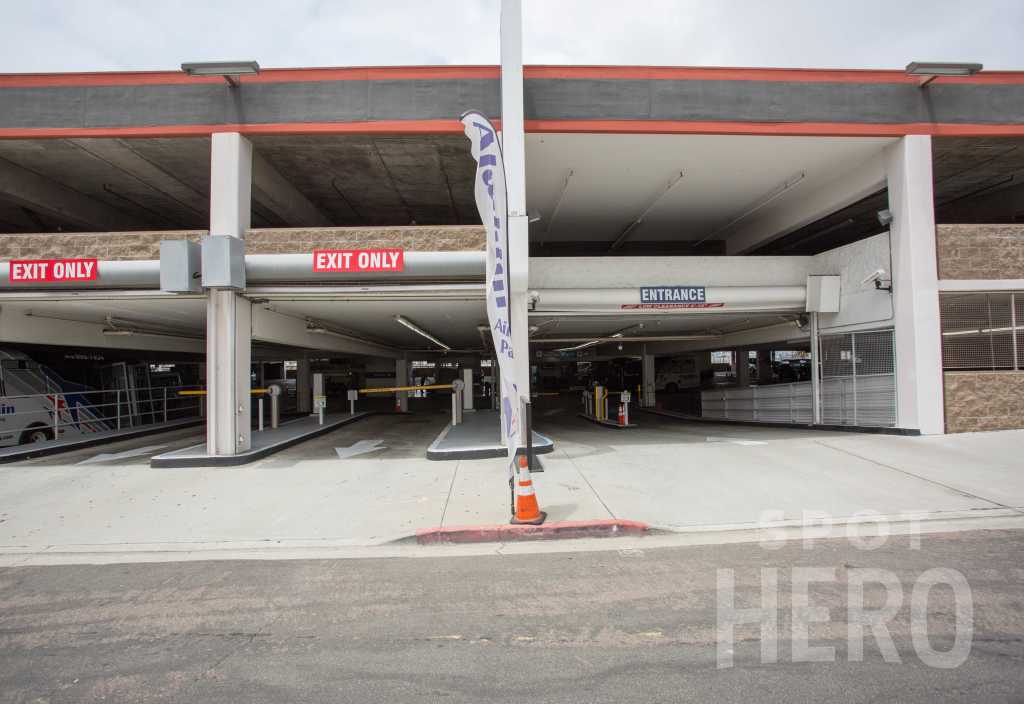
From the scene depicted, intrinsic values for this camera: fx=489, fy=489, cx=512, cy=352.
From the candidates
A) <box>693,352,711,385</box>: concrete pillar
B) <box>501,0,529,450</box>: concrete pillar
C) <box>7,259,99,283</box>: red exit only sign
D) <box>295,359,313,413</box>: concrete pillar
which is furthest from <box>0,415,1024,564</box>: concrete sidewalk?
<box>693,352,711,385</box>: concrete pillar

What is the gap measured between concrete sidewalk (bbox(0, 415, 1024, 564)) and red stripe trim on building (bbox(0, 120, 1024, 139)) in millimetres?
6613

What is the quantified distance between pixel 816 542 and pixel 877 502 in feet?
6.60

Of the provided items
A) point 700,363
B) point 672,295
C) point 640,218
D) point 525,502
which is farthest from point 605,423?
point 700,363

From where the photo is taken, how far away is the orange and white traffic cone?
5699 millimetres

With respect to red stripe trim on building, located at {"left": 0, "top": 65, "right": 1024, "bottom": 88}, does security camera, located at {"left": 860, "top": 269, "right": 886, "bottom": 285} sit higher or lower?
lower

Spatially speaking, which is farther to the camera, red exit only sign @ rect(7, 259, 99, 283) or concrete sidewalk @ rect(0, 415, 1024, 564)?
red exit only sign @ rect(7, 259, 99, 283)

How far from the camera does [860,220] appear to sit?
17953 millimetres

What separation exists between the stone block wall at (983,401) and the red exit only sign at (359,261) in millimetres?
11578

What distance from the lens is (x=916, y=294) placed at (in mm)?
10273

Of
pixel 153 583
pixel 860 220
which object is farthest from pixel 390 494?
pixel 860 220

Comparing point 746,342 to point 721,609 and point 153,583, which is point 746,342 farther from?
point 153,583

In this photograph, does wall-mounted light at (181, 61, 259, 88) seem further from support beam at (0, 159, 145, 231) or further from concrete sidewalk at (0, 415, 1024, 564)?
concrete sidewalk at (0, 415, 1024, 564)

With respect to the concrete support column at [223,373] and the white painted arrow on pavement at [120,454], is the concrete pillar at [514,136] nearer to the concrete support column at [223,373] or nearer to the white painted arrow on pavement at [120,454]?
the concrete support column at [223,373]

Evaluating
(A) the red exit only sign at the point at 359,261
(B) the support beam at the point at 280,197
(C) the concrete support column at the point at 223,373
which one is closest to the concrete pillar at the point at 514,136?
(A) the red exit only sign at the point at 359,261
